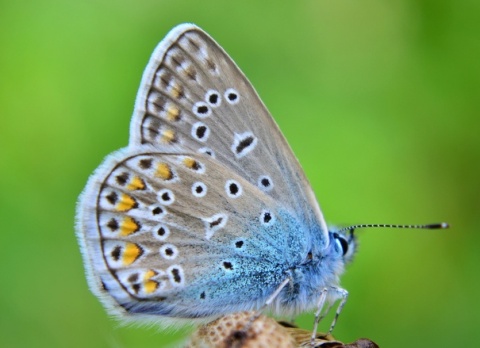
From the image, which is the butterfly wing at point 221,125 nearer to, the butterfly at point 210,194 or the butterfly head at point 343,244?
the butterfly at point 210,194

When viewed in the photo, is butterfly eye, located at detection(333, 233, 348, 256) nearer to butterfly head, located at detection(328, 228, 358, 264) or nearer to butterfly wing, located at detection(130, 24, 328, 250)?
butterfly head, located at detection(328, 228, 358, 264)

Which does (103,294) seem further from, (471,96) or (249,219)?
(471,96)

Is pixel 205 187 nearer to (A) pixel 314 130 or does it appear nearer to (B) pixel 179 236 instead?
(B) pixel 179 236

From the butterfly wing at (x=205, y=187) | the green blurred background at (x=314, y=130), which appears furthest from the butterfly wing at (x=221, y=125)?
the green blurred background at (x=314, y=130)

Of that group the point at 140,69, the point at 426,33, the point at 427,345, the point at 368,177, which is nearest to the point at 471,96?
the point at 426,33

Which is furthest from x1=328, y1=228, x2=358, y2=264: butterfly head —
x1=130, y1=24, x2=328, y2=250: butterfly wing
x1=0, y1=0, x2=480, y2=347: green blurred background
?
x1=0, y1=0, x2=480, y2=347: green blurred background

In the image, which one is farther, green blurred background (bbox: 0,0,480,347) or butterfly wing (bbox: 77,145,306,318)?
green blurred background (bbox: 0,0,480,347)
